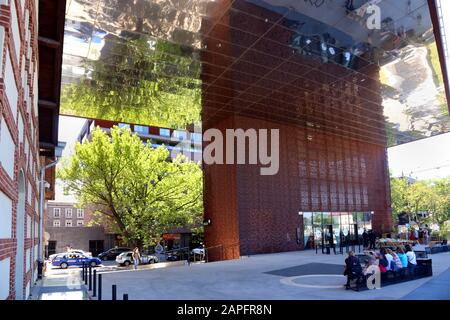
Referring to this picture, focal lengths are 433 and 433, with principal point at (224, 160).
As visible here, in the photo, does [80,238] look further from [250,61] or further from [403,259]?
[403,259]

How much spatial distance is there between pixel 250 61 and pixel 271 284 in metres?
9.65

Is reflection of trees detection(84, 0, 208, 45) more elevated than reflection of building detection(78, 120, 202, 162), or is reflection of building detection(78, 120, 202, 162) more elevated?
reflection of building detection(78, 120, 202, 162)

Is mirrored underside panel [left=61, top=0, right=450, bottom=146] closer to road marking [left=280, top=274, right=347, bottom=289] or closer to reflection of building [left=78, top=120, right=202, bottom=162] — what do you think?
road marking [left=280, top=274, right=347, bottom=289]

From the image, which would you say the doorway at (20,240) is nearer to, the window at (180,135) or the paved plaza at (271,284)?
the paved plaza at (271,284)

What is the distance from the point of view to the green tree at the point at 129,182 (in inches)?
1155

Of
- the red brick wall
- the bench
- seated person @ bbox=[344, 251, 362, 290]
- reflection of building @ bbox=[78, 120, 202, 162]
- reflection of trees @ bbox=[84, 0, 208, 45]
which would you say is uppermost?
reflection of building @ bbox=[78, 120, 202, 162]

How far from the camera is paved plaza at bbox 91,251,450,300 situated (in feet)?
39.5

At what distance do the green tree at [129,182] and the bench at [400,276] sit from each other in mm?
19125

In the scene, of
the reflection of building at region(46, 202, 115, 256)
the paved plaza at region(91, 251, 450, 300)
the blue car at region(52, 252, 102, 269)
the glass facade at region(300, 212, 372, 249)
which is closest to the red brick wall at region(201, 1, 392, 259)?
the glass facade at region(300, 212, 372, 249)

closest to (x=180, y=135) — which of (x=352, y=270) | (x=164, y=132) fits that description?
(x=164, y=132)

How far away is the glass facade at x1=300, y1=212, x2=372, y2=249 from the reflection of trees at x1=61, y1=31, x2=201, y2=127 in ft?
36.7

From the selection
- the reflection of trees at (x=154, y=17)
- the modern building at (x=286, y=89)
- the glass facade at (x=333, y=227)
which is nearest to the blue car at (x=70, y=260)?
the modern building at (x=286, y=89)

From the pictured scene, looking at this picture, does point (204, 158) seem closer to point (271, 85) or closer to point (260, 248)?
point (260, 248)
